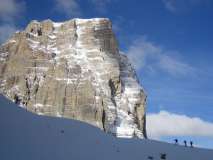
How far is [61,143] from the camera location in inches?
914

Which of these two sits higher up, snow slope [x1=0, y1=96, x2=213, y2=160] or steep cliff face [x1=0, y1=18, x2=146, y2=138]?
steep cliff face [x1=0, y1=18, x2=146, y2=138]

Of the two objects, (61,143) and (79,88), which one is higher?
(79,88)

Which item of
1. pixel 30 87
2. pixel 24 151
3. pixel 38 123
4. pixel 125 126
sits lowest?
pixel 24 151

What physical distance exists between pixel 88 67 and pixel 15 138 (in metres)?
171

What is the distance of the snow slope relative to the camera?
67.3 feet

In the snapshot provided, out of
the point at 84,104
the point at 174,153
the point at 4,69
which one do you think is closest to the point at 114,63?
the point at 84,104

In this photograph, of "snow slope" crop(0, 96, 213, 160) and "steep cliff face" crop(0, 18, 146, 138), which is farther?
"steep cliff face" crop(0, 18, 146, 138)

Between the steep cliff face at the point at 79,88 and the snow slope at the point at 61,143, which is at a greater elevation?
the steep cliff face at the point at 79,88

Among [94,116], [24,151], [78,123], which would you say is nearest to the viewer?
[24,151]

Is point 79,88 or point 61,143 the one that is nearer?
point 61,143

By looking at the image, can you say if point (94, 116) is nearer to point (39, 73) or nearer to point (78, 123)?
point (39, 73)

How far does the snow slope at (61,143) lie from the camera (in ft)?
67.3

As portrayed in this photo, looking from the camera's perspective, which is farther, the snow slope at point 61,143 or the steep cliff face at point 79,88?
the steep cliff face at point 79,88

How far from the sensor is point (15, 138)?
68.5ft
